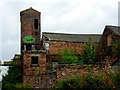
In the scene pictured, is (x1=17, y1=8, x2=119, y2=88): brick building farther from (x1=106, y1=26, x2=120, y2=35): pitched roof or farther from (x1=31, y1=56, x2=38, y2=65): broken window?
(x1=106, y1=26, x2=120, y2=35): pitched roof

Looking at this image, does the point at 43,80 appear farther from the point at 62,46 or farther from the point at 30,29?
the point at 30,29

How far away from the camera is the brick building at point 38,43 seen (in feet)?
74.6

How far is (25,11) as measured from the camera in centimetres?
2883

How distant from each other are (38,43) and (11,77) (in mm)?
7222

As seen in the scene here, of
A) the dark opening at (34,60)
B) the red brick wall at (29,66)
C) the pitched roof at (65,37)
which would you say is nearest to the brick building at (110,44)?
the pitched roof at (65,37)

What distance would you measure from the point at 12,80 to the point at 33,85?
3.69 meters

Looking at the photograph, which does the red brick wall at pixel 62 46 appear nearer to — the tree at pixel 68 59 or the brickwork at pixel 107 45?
the tree at pixel 68 59

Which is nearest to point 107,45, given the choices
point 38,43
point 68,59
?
point 68,59

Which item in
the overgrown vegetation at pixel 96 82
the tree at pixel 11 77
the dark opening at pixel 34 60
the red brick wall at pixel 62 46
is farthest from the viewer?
the red brick wall at pixel 62 46

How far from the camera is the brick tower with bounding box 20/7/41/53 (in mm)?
28281

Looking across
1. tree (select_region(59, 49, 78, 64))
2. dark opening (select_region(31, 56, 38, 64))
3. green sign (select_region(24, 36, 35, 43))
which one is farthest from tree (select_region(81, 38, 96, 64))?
green sign (select_region(24, 36, 35, 43))

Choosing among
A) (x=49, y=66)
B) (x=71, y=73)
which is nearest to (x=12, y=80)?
(x=49, y=66)

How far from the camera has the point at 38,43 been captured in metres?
29.0

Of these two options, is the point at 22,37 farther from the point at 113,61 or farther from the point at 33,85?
the point at 113,61
